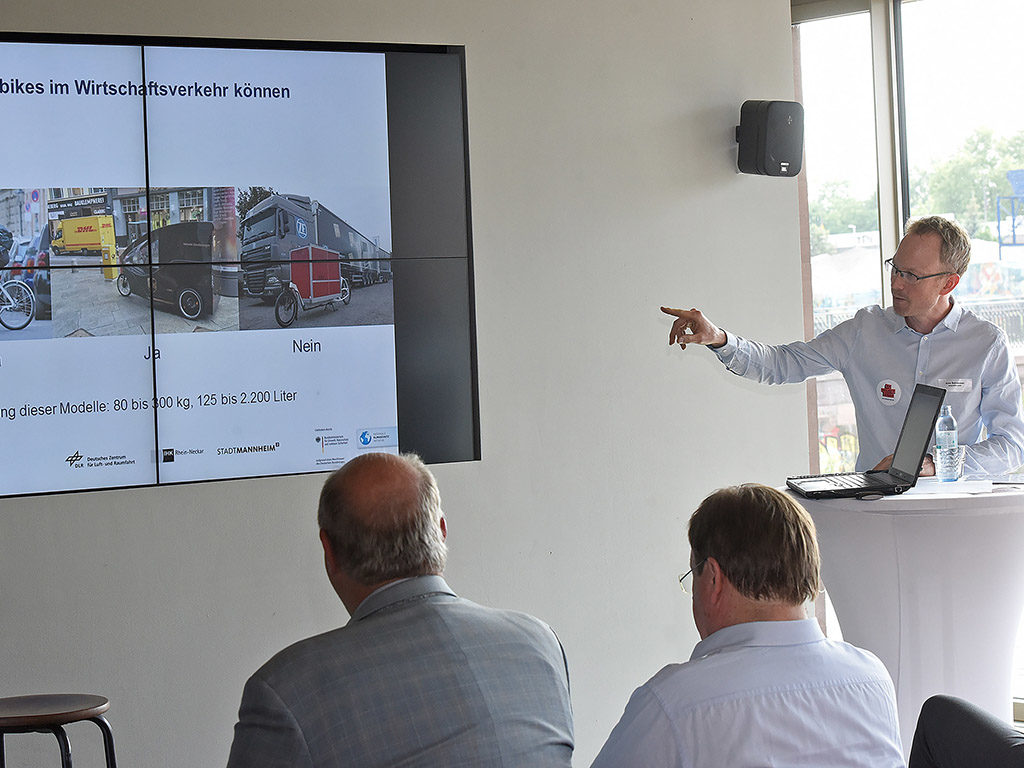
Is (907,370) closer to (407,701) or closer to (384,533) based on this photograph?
(384,533)

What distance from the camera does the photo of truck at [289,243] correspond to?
3467 mm

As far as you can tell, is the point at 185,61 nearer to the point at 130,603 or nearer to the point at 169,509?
the point at 169,509

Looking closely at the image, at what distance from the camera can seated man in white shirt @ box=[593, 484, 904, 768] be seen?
142 centimetres

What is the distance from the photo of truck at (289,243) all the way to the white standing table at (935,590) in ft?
5.58

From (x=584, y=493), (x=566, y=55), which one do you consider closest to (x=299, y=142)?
(x=566, y=55)

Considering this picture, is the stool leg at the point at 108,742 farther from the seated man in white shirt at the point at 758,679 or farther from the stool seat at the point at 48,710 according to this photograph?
the seated man in white shirt at the point at 758,679

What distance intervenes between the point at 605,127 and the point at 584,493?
136 cm

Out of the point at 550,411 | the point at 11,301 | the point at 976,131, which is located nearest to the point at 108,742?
the point at 11,301

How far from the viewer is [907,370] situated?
3096mm

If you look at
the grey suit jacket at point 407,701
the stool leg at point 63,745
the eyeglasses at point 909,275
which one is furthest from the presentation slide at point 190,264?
the grey suit jacket at point 407,701

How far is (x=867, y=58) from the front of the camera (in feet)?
14.4

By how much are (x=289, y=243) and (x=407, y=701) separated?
2.30m

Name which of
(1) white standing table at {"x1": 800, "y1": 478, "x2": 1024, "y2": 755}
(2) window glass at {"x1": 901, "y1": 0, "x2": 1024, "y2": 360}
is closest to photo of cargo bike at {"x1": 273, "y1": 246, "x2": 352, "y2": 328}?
(1) white standing table at {"x1": 800, "y1": 478, "x2": 1024, "y2": 755}

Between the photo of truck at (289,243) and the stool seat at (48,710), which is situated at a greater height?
the photo of truck at (289,243)
